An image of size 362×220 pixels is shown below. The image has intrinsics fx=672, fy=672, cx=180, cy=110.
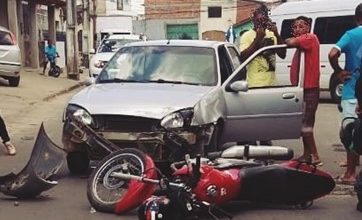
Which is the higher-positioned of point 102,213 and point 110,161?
point 110,161

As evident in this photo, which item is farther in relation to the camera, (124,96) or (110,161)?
(124,96)

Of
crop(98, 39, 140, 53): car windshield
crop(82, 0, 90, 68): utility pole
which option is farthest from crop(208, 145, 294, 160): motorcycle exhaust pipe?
crop(82, 0, 90, 68): utility pole

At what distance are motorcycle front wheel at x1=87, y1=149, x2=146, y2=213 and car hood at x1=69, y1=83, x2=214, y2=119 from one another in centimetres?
82

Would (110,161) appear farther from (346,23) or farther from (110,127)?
(346,23)

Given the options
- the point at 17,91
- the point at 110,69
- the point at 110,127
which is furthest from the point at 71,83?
the point at 110,127

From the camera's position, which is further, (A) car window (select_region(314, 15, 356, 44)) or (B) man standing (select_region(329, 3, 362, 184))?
(A) car window (select_region(314, 15, 356, 44))

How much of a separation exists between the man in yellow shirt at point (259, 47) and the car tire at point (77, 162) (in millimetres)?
2305

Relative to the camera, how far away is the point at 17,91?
21.1m

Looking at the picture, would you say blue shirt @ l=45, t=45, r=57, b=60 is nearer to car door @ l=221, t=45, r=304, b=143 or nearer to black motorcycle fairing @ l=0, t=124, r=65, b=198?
car door @ l=221, t=45, r=304, b=143

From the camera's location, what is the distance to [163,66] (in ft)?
28.4

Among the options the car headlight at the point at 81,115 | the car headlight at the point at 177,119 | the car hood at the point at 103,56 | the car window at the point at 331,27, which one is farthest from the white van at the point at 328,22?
the car headlight at the point at 81,115

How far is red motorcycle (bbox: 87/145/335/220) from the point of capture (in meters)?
5.62

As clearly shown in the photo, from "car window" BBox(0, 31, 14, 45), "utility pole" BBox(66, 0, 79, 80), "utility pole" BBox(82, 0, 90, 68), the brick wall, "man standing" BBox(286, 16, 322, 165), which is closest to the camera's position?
"man standing" BBox(286, 16, 322, 165)

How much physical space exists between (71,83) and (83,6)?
781 inches
